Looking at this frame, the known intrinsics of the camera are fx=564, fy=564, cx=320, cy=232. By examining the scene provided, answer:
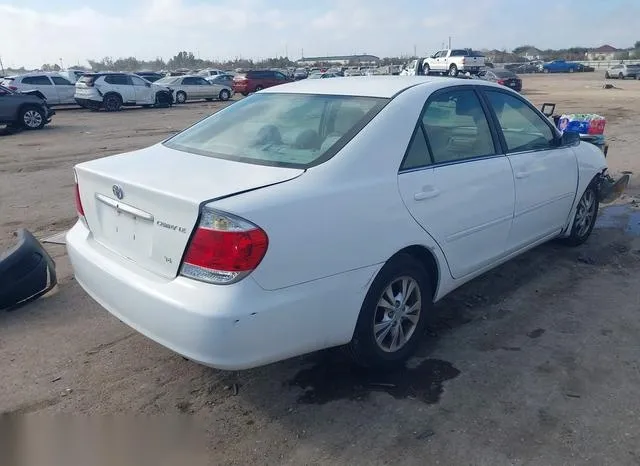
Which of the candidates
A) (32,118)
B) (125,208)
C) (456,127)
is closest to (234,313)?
(125,208)

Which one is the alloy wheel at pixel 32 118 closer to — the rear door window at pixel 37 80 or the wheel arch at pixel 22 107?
the wheel arch at pixel 22 107

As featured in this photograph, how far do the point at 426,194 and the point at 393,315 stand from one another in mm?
750

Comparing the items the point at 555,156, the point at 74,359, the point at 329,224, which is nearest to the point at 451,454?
the point at 329,224

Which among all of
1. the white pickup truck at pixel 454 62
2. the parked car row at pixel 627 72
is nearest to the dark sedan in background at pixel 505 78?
the white pickup truck at pixel 454 62

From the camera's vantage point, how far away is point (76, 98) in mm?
24281

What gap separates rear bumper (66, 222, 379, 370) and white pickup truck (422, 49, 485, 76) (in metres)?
41.0

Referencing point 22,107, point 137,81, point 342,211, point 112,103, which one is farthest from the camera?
point 137,81

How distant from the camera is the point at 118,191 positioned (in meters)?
3.06

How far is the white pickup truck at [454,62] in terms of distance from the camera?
4238 cm

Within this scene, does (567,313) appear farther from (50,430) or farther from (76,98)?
(76,98)

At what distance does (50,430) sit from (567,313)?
3529mm

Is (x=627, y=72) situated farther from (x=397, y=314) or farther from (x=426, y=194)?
(x=397, y=314)

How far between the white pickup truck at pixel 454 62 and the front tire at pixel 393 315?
132ft

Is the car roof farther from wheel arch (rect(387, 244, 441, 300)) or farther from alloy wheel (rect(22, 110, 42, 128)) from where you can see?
alloy wheel (rect(22, 110, 42, 128))
